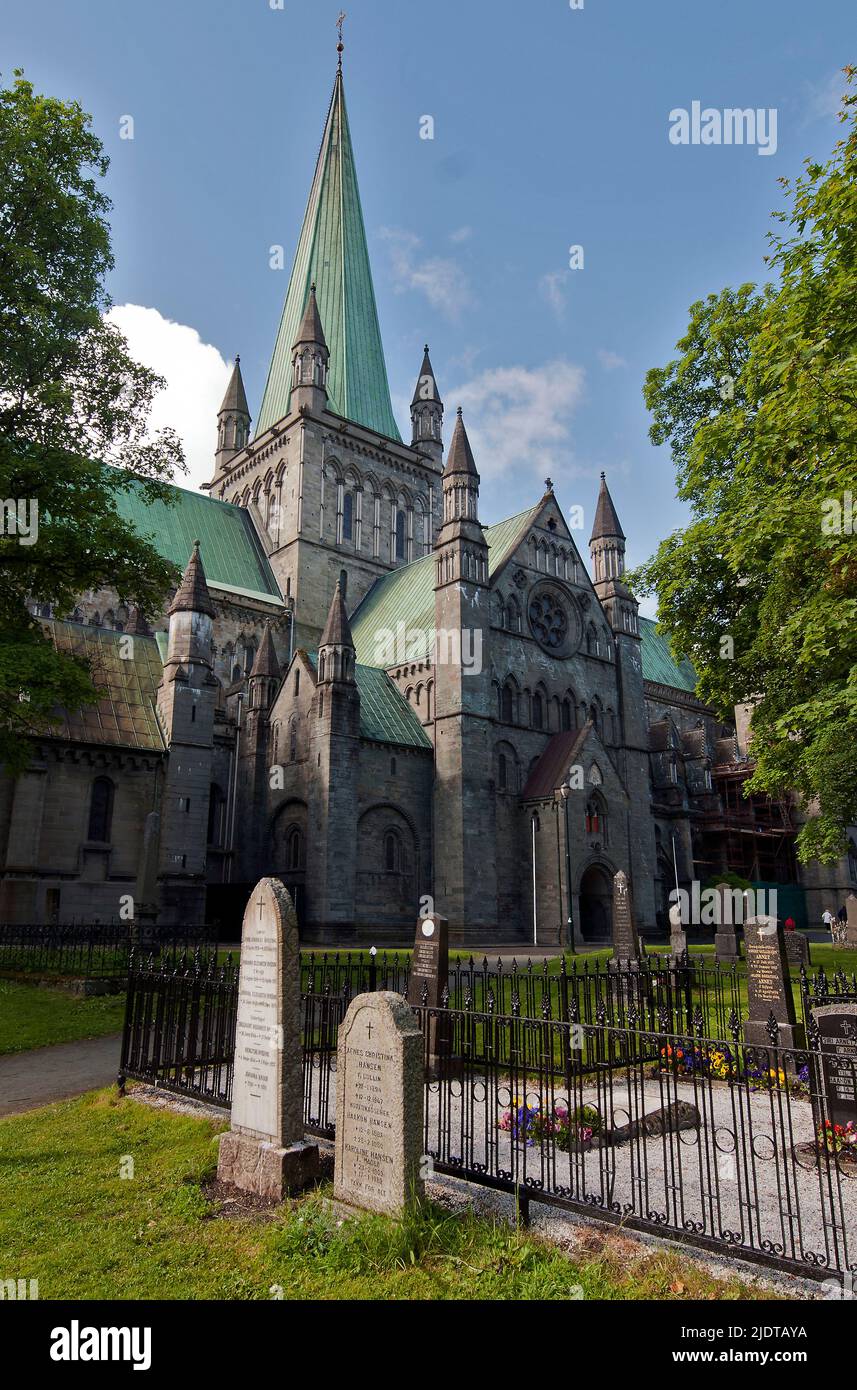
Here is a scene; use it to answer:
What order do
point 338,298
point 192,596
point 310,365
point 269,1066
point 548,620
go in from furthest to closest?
point 338,298 → point 310,365 → point 548,620 → point 192,596 → point 269,1066

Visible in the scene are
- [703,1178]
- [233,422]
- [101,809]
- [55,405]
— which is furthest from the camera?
→ [233,422]

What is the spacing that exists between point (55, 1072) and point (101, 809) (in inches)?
613

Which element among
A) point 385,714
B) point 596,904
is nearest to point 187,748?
point 385,714

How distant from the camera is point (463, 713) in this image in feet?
111

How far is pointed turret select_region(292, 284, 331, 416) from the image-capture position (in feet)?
159

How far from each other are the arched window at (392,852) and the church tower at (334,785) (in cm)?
182

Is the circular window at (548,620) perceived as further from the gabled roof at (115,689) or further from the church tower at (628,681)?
the gabled roof at (115,689)

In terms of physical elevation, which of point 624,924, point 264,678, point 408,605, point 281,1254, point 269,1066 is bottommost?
point 281,1254

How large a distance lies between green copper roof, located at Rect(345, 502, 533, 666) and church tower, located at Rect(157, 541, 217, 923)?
11.0 meters

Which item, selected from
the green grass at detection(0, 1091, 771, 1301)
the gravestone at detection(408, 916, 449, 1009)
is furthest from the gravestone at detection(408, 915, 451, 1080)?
the green grass at detection(0, 1091, 771, 1301)

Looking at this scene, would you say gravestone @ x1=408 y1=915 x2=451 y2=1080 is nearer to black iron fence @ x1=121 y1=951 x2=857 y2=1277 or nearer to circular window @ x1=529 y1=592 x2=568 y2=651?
black iron fence @ x1=121 y1=951 x2=857 y2=1277

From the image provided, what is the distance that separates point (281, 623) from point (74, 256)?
83.6ft

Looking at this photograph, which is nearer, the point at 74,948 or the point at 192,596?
the point at 74,948

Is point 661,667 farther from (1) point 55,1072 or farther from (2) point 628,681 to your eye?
(1) point 55,1072
